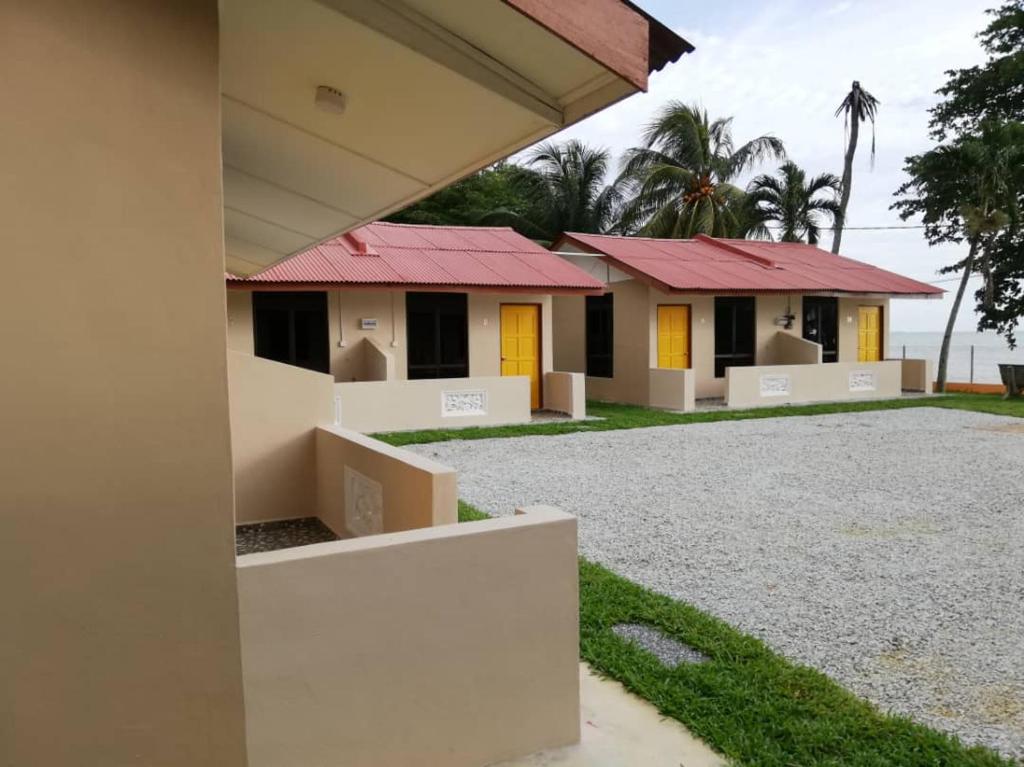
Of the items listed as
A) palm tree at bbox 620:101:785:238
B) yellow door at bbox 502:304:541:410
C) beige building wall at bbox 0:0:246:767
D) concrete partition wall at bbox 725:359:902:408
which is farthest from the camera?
palm tree at bbox 620:101:785:238

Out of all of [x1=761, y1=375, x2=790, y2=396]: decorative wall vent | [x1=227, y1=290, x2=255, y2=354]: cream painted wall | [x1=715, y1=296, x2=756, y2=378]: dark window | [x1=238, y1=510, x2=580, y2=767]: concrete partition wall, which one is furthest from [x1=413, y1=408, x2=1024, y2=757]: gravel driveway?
[x1=715, y1=296, x2=756, y2=378]: dark window

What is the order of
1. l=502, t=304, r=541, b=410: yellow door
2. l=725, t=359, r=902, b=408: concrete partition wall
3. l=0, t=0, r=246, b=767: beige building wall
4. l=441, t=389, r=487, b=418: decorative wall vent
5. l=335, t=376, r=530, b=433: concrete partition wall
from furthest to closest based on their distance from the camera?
1. l=725, t=359, r=902, b=408: concrete partition wall
2. l=502, t=304, r=541, b=410: yellow door
3. l=441, t=389, r=487, b=418: decorative wall vent
4. l=335, t=376, r=530, b=433: concrete partition wall
5. l=0, t=0, r=246, b=767: beige building wall

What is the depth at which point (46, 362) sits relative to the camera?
2.36m

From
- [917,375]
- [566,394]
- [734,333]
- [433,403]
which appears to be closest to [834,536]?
[433,403]

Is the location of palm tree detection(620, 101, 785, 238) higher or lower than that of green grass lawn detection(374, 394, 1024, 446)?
higher

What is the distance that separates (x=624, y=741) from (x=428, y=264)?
13147mm

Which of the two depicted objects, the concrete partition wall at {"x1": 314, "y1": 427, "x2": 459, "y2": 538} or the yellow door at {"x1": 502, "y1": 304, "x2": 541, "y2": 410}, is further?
the yellow door at {"x1": 502, "y1": 304, "x2": 541, "y2": 410}

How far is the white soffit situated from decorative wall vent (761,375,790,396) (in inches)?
563

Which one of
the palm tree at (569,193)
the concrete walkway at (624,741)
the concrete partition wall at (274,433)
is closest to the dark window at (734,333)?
the palm tree at (569,193)

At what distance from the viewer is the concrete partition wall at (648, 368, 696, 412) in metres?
16.7

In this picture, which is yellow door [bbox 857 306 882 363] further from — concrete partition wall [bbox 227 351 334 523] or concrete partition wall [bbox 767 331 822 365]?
concrete partition wall [bbox 227 351 334 523]

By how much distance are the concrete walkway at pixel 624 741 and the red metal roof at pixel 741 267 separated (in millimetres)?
14029

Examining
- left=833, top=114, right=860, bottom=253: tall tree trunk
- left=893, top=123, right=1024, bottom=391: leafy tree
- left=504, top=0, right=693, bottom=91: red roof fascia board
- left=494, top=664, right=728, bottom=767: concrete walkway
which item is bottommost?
left=494, top=664, right=728, bottom=767: concrete walkway

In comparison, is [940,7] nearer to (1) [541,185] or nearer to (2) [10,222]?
(1) [541,185]
